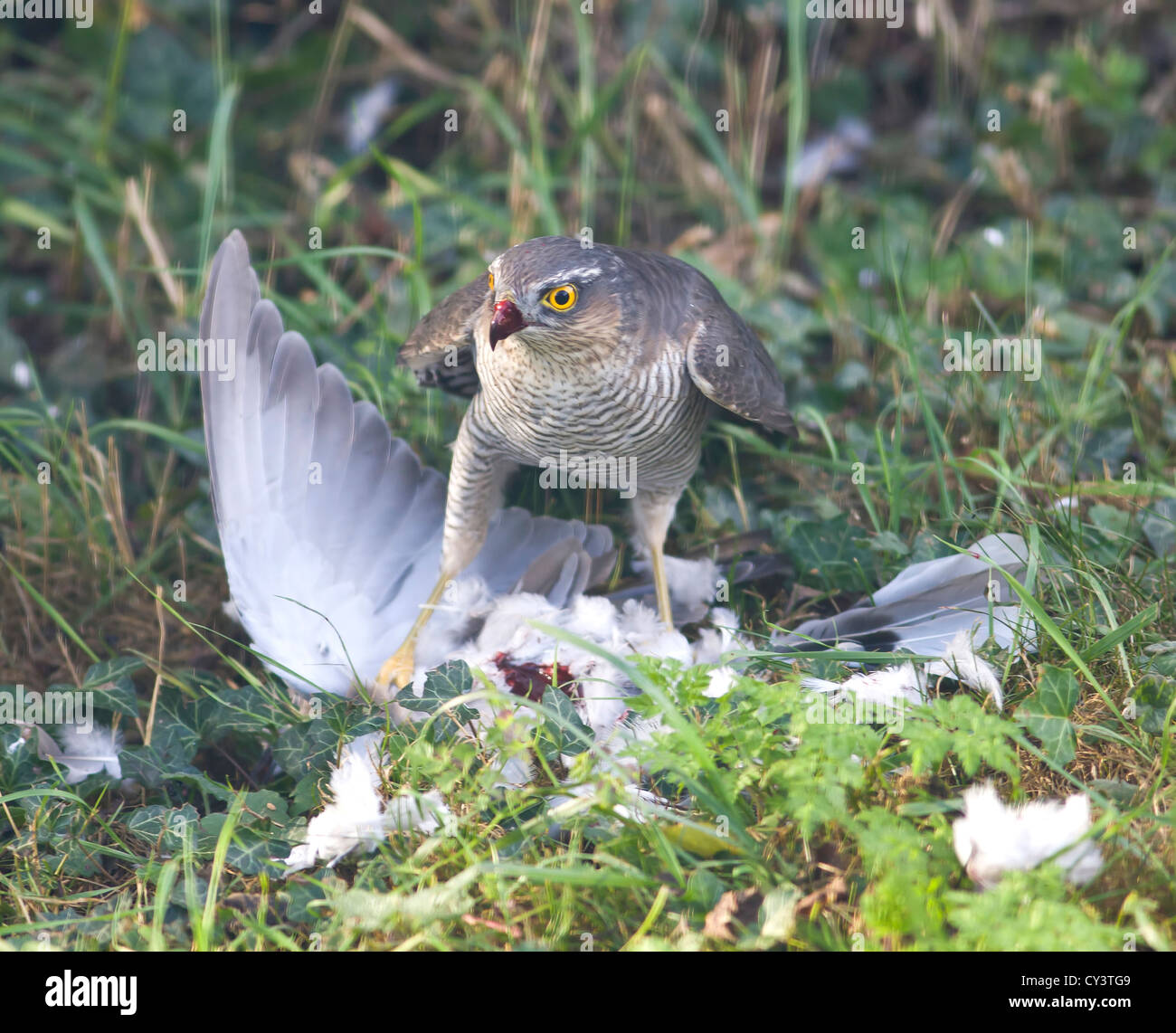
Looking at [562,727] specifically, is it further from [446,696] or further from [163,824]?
[163,824]

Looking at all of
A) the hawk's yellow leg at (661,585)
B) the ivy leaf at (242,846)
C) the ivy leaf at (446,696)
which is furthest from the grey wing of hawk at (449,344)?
the ivy leaf at (242,846)

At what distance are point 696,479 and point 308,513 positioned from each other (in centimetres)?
141

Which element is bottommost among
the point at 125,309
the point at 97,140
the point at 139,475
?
the point at 139,475

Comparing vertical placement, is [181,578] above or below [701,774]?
above

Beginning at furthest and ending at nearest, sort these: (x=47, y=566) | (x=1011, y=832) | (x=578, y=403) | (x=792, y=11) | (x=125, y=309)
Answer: (x=792, y=11), (x=125, y=309), (x=47, y=566), (x=578, y=403), (x=1011, y=832)

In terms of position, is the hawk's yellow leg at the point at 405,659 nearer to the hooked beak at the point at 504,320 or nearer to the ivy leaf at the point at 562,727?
the ivy leaf at the point at 562,727

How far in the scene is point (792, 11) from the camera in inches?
197

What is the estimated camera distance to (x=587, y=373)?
3.01 meters

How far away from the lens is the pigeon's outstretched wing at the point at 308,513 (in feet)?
10.7

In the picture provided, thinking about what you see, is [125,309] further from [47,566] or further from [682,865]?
[682,865]

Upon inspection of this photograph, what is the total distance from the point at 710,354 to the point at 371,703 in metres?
1.37

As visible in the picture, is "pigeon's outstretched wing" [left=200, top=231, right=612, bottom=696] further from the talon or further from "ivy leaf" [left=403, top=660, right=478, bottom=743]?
"ivy leaf" [left=403, top=660, right=478, bottom=743]

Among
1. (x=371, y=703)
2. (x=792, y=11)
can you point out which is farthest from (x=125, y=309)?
(x=792, y=11)

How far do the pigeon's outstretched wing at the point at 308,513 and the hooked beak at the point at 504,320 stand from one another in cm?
81
